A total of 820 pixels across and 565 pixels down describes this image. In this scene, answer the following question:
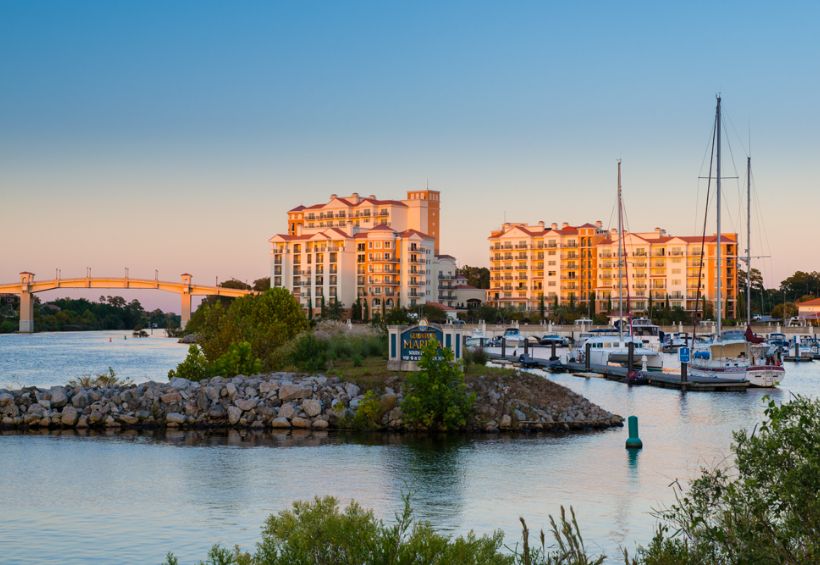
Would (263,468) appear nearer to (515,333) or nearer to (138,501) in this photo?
(138,501)

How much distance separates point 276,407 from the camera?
33.5 metres

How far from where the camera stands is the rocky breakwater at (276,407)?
32656 millimetres

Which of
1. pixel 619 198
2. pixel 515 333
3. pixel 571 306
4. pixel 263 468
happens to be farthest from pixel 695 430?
pixel 571 306

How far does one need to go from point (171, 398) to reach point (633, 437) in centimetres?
1451

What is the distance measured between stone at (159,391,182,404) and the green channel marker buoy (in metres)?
14.2

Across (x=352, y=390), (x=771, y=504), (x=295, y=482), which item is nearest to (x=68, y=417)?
(x=352, y=390)

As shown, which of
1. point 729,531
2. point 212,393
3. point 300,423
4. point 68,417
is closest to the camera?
point 729,531

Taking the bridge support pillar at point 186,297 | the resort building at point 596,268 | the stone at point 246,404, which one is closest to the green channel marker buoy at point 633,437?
the stone at point 246,404

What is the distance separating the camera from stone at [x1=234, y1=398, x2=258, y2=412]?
3344cm

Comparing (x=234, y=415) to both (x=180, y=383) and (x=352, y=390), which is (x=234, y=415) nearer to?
(x=180, y=383)

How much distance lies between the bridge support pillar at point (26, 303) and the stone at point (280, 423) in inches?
5063

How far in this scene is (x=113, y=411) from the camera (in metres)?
33.7

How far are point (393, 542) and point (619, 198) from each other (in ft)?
207

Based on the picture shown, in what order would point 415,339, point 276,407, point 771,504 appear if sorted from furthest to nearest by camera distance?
1. point 415,339
2. point 276,407
3. point 771,504
